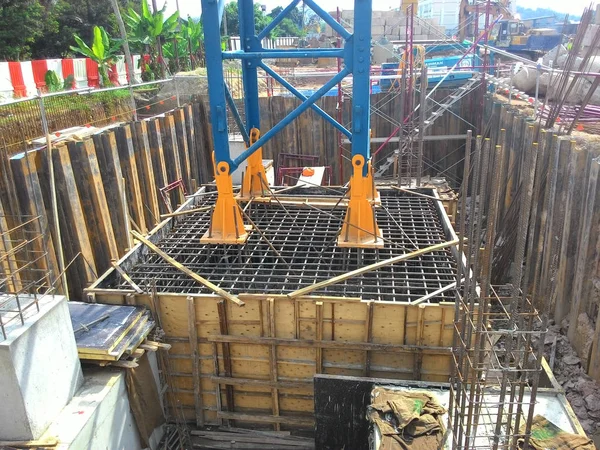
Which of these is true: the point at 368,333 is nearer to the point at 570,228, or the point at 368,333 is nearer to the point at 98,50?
the point at 570,228

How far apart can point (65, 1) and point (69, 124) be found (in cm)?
3307

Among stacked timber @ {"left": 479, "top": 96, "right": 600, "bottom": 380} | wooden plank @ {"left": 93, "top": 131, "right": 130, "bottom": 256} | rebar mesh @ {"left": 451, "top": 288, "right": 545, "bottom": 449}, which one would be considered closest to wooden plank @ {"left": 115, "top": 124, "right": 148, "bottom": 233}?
wooden plank @ {"left": 93, "top": 131, "right": 130, "bottom": 256}

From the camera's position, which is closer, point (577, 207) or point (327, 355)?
point (327, 355)

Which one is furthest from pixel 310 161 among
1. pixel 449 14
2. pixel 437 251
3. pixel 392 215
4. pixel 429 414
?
pixel 449 14

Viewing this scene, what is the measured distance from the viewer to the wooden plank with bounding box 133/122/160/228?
1094cm

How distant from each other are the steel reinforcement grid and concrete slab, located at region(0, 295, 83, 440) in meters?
1.66

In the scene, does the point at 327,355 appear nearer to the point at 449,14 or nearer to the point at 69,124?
the point at 69,124

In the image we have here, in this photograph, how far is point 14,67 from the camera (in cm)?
2698

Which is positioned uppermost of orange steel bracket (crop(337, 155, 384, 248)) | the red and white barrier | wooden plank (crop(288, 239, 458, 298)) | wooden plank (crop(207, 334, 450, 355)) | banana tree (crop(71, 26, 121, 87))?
banana tree (crop(71, 26, 121, 87))

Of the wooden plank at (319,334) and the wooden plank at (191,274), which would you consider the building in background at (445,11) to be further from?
the wooden plank at (319,334)

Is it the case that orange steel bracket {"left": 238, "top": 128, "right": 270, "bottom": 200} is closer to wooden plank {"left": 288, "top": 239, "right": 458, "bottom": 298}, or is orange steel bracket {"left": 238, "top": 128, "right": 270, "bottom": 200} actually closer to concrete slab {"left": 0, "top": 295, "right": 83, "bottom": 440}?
wooden plank {"left": 288, "top": 239, "right": 458, "bottom": 298}

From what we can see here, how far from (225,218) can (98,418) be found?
369 cm

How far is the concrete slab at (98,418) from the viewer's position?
5230 millimetres

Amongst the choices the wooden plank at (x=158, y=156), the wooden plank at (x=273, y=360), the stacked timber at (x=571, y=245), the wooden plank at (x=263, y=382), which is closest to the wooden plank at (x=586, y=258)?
the stacked timber at (x=571, y=245)
